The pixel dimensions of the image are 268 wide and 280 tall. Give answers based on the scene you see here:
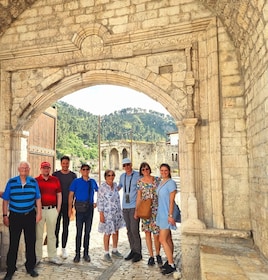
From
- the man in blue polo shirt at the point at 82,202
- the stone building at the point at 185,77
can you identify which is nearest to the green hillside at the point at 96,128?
the stone building at the point at 185,77

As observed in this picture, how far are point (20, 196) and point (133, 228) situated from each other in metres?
1.73

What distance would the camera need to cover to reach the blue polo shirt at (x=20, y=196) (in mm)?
3641

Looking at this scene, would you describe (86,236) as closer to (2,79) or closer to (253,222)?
(253,222)

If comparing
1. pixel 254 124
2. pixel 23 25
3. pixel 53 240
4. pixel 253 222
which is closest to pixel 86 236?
pixel 53 240

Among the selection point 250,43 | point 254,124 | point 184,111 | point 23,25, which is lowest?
point 254,124

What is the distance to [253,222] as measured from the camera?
3.63 metres

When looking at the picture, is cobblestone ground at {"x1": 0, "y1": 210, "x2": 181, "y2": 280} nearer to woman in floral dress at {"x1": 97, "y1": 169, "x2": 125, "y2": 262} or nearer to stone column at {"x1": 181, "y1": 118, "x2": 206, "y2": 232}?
woman in floral dress at {"x1": 97, "y1": 169, "x2": 125, "y2": 262}

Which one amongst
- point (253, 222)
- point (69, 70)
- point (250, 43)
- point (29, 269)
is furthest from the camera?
point (69, 70)

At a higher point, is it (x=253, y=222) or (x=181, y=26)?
(x=181, y=26)

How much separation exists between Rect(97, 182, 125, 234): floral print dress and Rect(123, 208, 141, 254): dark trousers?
25 centimetres

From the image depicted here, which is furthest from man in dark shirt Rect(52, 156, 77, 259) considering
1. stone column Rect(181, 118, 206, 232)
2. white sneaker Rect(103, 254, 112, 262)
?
stone column Rect(181, 118, 206, 232)

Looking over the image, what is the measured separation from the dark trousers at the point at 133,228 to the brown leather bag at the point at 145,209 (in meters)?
0.31

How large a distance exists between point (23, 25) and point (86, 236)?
388cm

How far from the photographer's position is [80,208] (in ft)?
14.2
